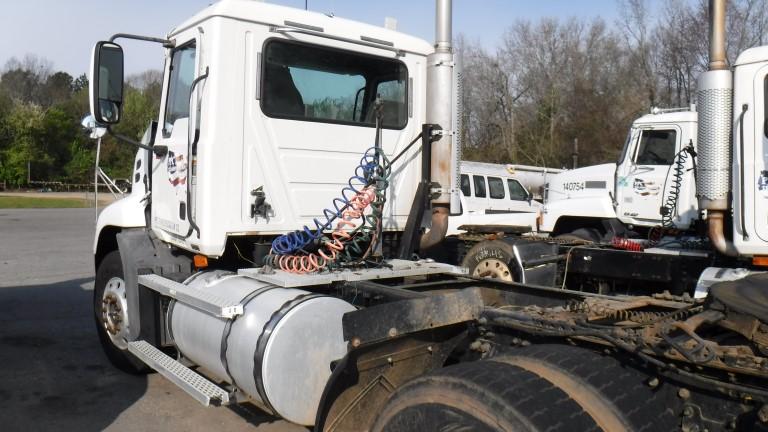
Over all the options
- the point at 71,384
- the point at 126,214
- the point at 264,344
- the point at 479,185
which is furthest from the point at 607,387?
the point at 479,185

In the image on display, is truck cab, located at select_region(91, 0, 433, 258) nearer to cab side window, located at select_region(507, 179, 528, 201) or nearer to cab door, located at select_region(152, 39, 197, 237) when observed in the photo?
cab door, located at select_region(152, 39, 197, 237)

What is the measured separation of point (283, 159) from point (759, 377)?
11.9 ft

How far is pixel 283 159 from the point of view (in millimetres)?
5195

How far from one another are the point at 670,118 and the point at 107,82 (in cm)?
779

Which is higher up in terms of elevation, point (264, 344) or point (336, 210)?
point (336, 210)

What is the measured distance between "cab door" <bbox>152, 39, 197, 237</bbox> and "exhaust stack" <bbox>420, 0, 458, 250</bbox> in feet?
5.87

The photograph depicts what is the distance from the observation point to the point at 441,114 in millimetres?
5391

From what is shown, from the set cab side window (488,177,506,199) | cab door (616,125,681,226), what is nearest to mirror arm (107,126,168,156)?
cab door (616,125,681,226)

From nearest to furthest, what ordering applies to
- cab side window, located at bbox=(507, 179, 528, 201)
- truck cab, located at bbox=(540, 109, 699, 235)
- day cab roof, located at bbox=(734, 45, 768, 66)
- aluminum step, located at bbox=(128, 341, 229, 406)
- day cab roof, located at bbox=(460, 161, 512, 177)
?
1. aluminum step, located at bbox=(128, 341, 229, 406)
2. day cab roof, located at bbox=(734, 45, 768, 66)
3. truck cab, located at bbox=(540, 109, 699, 235)
4. day cab roof, located at bbox=(460, 161, 512, 177)
5. cab side window, located at bbox=(507, 179, 528, 201)

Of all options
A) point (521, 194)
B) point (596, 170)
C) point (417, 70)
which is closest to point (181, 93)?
point (417, 70)

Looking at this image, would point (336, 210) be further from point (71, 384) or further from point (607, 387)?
point (607, 387)

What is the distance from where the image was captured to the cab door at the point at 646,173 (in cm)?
1009

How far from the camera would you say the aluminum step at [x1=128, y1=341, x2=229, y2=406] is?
4.26 metres

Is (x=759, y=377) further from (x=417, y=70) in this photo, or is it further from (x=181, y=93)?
(x=181, y=93)
